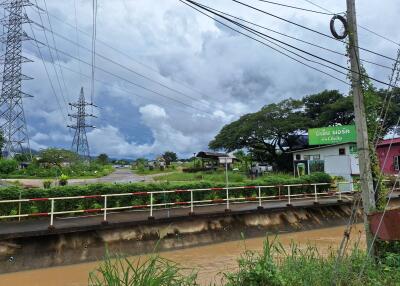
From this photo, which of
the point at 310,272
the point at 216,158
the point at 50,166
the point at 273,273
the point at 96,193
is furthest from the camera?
the point at 50,166

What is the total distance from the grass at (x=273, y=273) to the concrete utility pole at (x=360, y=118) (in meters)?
1.47

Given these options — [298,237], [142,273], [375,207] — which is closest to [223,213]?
[298,237]

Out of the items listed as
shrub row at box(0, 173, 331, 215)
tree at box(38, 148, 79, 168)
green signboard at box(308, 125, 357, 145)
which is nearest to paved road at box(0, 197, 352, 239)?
shrub row at box(0, 173, 331, 215)

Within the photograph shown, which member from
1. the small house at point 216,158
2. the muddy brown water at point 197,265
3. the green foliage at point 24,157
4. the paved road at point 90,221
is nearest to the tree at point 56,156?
the green foliage at point 24,157

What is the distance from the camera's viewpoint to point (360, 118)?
28.1 ft

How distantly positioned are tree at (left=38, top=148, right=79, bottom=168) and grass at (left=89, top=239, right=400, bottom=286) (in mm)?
66078

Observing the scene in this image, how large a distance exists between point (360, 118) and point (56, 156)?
219 ft

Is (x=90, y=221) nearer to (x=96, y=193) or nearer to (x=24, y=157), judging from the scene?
(x=96, y=193)

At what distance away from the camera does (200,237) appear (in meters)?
16.5

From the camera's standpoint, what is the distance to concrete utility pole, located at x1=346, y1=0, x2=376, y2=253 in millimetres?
8172

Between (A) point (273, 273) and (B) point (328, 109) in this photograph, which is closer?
(A) point (273, 273)

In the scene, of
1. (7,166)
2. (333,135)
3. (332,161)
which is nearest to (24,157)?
(7,166)

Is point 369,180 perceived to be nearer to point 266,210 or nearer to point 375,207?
point 375,207

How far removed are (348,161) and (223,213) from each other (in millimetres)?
19918
